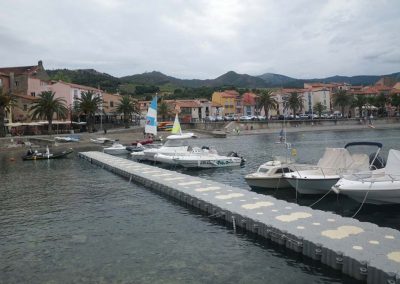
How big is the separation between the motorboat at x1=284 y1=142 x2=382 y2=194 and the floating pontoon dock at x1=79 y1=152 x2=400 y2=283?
4.16 m

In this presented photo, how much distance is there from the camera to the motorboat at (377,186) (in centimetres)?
2281

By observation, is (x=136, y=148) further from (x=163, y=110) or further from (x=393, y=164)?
(x=163, y=110)

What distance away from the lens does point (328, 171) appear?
1105 inches

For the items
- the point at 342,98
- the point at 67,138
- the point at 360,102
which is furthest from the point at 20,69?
the point at 360,102

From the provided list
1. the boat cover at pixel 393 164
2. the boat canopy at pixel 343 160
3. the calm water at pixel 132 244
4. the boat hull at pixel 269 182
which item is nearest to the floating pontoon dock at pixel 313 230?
the calm water at pixel 132 244

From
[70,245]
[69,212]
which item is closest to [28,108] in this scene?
[69,212]

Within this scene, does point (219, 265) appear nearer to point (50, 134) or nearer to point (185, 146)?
point (185, 146)

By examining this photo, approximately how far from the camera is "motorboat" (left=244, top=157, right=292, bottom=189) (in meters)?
30.0

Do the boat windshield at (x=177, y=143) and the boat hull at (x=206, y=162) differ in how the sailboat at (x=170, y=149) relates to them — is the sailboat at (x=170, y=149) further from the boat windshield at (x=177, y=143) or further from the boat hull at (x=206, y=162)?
the boat hull at (x=206, y=162)

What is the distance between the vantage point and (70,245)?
19.0 metres

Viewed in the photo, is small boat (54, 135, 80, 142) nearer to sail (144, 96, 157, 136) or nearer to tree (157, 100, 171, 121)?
sail (144, 96, 157, 136)

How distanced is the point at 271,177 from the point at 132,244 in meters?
14.1

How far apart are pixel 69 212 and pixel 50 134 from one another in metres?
72.9

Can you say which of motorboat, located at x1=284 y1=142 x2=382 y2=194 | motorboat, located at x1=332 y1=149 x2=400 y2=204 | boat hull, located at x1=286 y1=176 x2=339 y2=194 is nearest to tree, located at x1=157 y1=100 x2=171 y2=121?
motorboat, located at x1=284 y1=142 x2=382 y2=194
